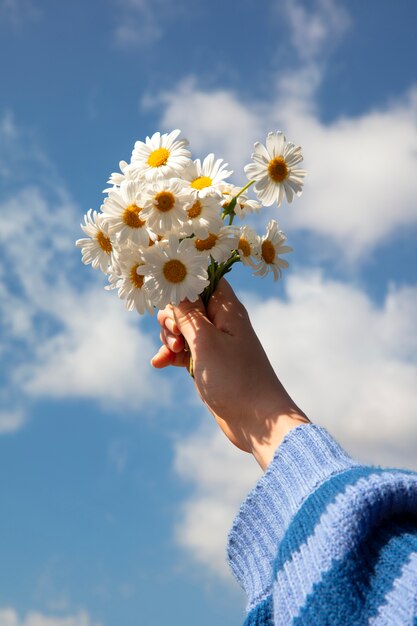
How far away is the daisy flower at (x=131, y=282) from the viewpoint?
74.4 inches

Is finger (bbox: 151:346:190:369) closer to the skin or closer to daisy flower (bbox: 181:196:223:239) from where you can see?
the skin

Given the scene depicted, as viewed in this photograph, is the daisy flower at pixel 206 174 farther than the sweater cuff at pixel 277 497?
Yes

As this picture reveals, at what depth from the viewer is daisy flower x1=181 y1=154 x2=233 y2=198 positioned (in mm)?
1878

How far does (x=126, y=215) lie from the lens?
6.01 ft

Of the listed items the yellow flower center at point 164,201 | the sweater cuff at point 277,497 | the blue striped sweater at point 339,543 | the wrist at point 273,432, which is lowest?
the blue striped sweater at point 339,543

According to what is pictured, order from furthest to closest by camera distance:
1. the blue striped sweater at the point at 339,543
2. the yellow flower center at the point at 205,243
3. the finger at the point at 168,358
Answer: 1. the finger at the point at 168,358
2. the yellow flower center at the point at 205,243
3. the blue striped sweater at the point at 339,543

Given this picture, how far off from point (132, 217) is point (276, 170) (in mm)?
450

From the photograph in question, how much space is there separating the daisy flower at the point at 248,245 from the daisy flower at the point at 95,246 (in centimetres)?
38

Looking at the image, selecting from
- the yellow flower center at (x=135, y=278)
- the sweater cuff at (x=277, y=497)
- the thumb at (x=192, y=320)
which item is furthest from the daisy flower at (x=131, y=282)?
the sweater cuff at (x=277, y=497)

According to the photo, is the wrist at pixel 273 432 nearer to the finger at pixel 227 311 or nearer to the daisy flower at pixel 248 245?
the finger at pixel 227 311

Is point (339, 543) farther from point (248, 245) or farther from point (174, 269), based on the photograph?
point (248, 245)

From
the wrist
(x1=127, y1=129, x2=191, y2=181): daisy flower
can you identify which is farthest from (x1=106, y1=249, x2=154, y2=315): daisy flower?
the wrist

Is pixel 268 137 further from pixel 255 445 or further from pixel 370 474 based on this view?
pixel 370 474

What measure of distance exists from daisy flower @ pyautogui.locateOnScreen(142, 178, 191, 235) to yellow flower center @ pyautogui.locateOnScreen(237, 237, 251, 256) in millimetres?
264
